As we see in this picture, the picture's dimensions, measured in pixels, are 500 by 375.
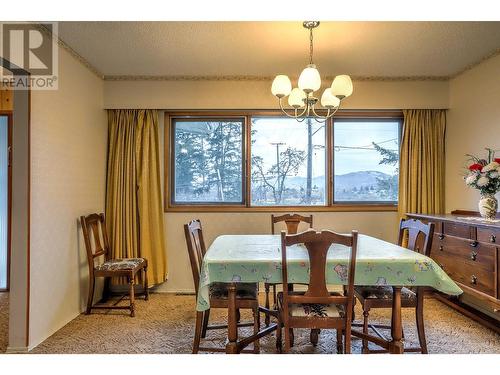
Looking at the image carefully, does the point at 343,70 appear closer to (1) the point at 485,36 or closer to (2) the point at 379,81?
(2) the point at 379,81

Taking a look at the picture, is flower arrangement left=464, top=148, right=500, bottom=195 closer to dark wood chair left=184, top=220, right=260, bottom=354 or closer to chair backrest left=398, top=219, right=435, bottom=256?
chair backrest left=398, top=219, right=435, bottom=256

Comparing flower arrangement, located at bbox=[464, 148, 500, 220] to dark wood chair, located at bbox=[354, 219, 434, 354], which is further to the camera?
flower arrangement, located at bbox=[464, 148, 500, 220]

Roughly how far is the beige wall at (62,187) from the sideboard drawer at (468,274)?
3.39m

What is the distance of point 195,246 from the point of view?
237 centimetres

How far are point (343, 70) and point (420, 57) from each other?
2.36 ft

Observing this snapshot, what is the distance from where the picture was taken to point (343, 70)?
11.3ft

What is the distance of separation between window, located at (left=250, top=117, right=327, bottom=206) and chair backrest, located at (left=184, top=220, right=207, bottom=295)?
4.58ft

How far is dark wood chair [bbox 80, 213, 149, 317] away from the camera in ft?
9.96

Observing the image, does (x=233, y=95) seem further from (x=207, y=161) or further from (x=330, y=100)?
(x=330, y=100)

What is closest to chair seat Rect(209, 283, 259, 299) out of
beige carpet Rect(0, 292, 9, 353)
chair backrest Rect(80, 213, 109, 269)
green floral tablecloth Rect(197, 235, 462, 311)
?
green floral tablecloth Rect(197, 235, 462, 311)

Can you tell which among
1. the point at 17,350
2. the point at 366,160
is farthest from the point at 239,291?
the point at 366,160

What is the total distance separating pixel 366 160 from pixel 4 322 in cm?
394
